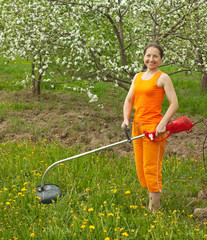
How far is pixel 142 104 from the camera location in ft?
11.2

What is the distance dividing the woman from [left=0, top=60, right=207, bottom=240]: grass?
36 cm

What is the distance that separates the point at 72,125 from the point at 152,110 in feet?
11.0

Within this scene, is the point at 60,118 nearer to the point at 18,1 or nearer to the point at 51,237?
the point at 18,1

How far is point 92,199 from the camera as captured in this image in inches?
141

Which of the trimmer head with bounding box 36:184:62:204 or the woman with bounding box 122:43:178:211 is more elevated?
the woman with bounding box 122:43:178:211

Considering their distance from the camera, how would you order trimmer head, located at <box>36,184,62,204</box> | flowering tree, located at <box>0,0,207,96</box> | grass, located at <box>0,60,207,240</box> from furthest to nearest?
flowering tree, located at <box>0,0,207,96</box> → trimmer head, located at <box>36,184,62,204</box> → grass, located at <box>0,60,207,240</box>

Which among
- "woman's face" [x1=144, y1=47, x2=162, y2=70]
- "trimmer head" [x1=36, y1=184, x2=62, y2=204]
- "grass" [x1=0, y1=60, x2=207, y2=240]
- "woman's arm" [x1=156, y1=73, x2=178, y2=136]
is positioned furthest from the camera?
"trimmer head" [x1=36, y1=184, x2=62, y2=204]

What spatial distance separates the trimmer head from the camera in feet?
12.0

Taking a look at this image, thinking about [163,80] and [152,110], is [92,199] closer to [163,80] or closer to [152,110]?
[152,110]

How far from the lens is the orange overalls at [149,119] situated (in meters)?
3.35

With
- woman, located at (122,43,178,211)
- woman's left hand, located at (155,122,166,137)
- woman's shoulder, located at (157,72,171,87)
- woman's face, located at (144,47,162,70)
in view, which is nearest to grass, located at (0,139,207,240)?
woman, located at (122,43,178,211)

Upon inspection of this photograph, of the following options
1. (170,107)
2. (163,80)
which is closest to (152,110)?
(170,107)

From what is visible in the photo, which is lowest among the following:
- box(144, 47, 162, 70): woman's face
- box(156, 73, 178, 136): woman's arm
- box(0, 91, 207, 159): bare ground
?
box(0, 91, 207, 159): bare ground

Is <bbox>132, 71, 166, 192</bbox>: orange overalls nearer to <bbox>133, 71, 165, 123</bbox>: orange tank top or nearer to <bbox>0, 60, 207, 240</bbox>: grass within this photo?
<bbox>133, 71, 165, 123</bbox>: orange tank top
